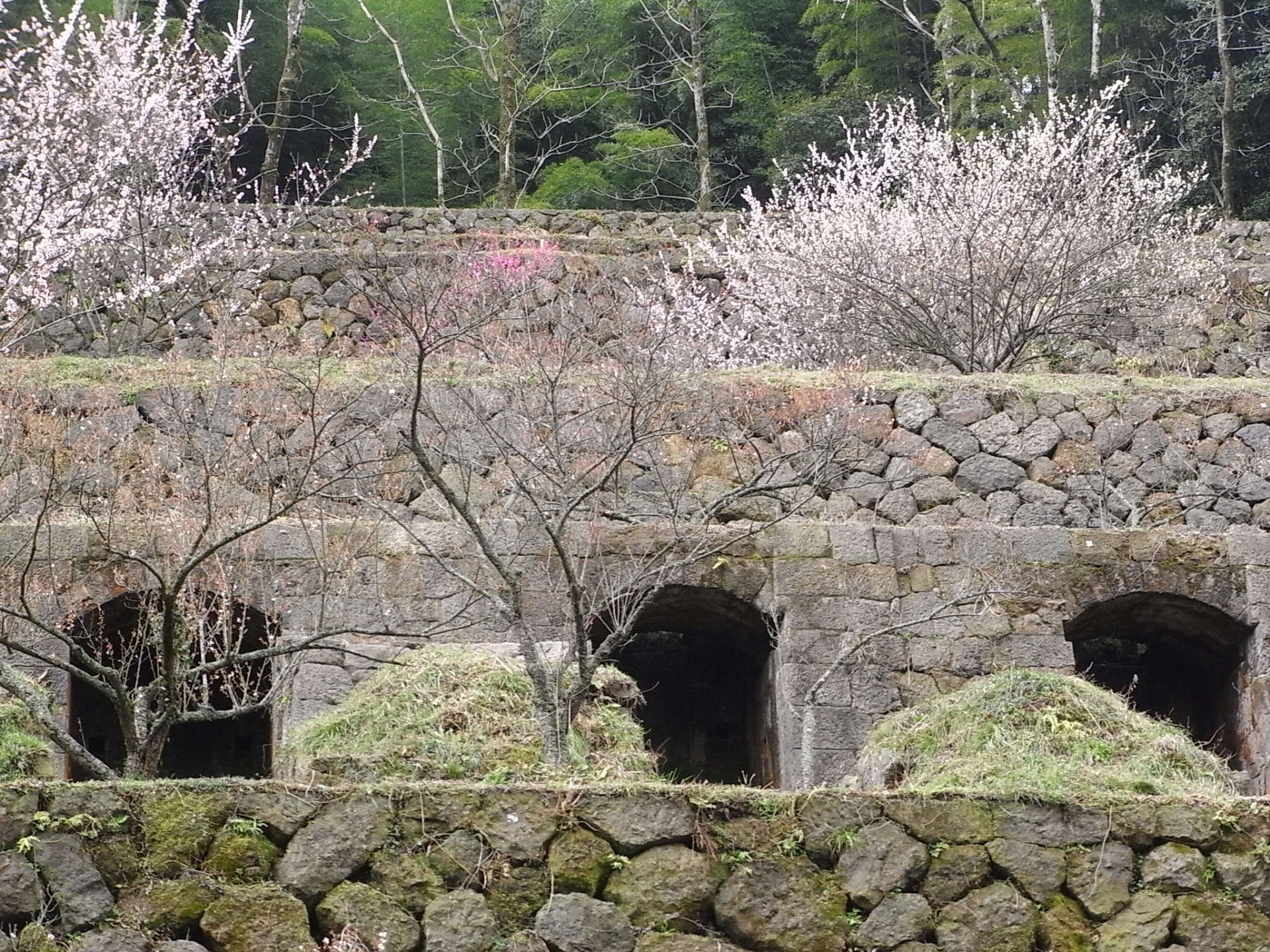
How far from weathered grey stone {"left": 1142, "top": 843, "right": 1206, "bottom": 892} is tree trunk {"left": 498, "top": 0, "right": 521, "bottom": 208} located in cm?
1682

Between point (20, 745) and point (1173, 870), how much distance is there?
508 centimetres

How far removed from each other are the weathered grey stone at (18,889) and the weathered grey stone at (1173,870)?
3825 millimetres

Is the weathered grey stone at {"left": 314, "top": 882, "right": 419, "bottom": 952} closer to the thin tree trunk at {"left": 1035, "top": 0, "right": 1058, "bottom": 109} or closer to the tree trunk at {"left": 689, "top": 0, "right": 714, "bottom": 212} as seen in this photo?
the tree trunk at {"left": 689, "top": 0, "right": 714, "bottom": 212}

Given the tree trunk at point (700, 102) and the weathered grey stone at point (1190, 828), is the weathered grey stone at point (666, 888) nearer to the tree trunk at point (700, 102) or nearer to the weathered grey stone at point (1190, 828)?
the weathered grey stone at point (1190, 828)

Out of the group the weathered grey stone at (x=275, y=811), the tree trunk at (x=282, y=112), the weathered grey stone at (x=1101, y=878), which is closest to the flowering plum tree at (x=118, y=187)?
the tree trunk at (x=282, y=112)

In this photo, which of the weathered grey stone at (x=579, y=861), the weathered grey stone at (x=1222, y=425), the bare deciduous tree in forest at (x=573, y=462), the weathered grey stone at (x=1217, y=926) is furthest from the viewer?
the weathered grey stone at (x=1222, y=425)

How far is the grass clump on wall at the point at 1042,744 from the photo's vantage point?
24.9ft

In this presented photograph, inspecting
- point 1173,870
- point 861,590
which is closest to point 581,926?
point 1173,870

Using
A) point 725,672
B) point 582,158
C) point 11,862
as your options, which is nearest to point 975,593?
point 725,672

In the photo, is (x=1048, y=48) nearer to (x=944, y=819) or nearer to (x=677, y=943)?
(x=944, y=819)

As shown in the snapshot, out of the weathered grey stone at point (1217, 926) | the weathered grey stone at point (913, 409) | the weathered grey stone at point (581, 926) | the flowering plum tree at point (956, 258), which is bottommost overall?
the weathered grey stone at point (1217, 926)

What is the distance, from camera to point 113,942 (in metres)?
5.52

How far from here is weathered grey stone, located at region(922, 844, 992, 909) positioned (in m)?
6.21

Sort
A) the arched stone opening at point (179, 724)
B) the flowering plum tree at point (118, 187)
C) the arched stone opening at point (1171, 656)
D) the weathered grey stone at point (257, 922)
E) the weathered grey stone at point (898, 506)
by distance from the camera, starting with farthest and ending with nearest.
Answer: the flowering plum tree at point (118, 187) → the weathered grey stone at point (898, 506) → the arched stone opening at point (1171, 656) → the arched stone opening at point (179, 724) → the weathered grey stone at point (257, 922)
